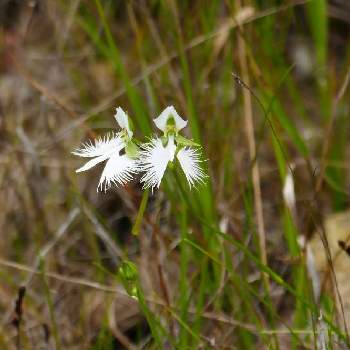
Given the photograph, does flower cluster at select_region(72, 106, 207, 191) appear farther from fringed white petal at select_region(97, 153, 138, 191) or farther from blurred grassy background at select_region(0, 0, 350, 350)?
blurred grassy background at select_region(0, 0, 350, 350)

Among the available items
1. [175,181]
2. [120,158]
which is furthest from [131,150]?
[175,181]

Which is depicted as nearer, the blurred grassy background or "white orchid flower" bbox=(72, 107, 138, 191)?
"white orchid flower" bbox=(72, 107, 138, 191)

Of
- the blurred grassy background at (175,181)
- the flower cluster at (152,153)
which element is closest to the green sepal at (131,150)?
the flower cluster at (152,153)

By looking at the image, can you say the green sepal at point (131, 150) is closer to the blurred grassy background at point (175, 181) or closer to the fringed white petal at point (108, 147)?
the fringed white petal at point (108, 147)

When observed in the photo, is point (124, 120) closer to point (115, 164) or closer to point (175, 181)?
point (115, 164)

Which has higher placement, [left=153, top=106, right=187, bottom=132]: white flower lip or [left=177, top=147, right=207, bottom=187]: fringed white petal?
[left=153, top=106, right=187, bottom=132]: white flower lip

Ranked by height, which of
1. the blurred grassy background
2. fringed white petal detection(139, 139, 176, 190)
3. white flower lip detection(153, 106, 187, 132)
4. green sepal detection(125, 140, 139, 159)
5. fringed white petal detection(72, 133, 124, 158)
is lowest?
fringed white petal detection(139, 139, 176, 190)

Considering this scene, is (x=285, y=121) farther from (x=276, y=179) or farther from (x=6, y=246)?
(x=6, y=246)

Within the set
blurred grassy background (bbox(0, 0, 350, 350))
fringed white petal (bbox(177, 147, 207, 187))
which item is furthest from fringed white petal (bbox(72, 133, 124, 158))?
blurred grassy background (bbox(0, 0, 350, 350))
